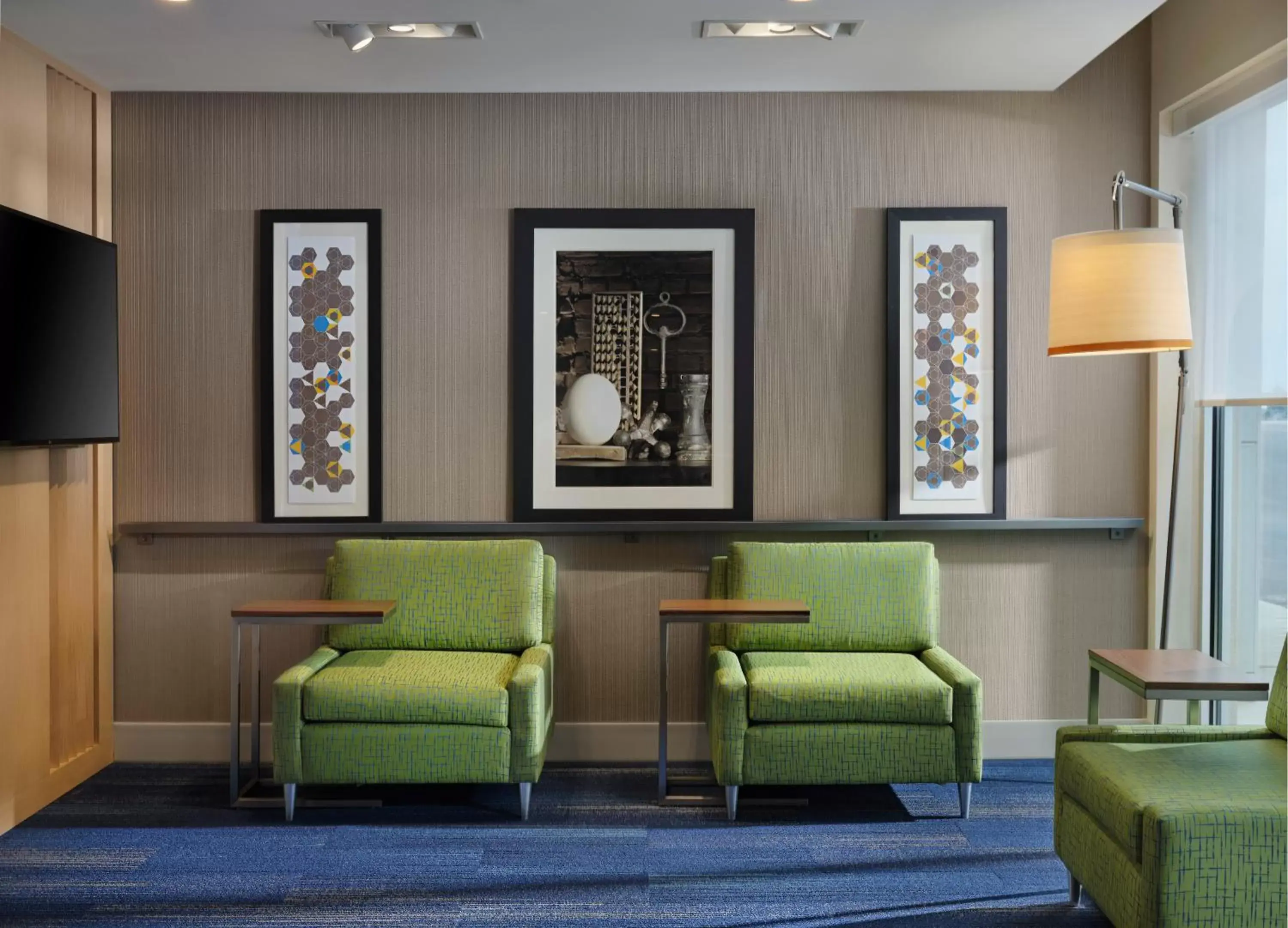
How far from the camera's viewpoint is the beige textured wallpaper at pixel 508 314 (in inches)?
166

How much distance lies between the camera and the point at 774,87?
4.13 meters

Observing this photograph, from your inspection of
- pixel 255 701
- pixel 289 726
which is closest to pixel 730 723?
pixel 289 726

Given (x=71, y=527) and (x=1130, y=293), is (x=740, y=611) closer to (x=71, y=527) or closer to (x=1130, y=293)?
(x=1130, y=293)

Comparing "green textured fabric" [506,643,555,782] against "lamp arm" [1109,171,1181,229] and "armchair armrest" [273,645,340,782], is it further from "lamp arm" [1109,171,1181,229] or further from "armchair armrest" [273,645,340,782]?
"lamp arm" [1109,171,1181,229]

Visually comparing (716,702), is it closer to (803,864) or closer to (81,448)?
(803,864)

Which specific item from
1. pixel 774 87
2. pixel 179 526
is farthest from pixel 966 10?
pixel 179 526

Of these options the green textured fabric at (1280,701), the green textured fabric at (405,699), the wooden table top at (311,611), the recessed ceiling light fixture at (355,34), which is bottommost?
the green textured fabric at (405,699)

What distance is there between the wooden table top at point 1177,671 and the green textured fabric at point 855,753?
0.60 metres

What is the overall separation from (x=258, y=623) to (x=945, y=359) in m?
2.77

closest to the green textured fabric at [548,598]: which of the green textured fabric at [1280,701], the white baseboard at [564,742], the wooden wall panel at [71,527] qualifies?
the white baseboard at [564,742]

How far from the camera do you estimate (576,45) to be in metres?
3.65

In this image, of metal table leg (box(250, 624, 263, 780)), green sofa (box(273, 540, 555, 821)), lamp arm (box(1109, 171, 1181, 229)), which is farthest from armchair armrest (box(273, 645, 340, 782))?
lamp arm (box(1109, 171, 1181, 229))

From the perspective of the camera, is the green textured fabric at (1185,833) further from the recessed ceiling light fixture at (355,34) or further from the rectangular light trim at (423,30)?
the recessed ceiling light fixture at (355,34)

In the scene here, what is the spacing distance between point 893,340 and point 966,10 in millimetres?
1282
